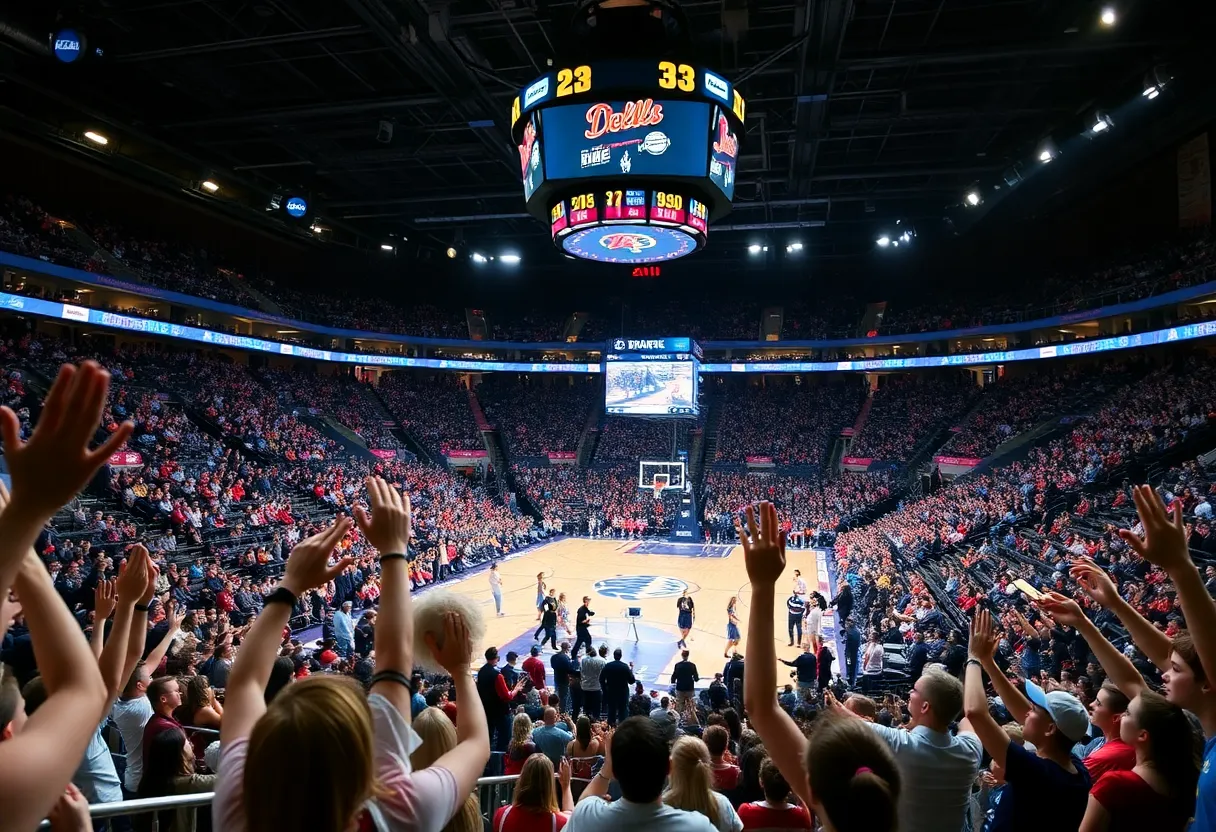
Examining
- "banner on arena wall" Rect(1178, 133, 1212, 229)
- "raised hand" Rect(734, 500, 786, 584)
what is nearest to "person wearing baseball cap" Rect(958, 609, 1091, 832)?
"raised hand" Rect(734, 500, 786, 584)

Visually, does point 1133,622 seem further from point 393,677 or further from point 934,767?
point 393,677

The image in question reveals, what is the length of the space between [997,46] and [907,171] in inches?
345

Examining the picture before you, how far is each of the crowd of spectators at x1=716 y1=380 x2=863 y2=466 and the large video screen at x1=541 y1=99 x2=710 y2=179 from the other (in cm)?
2627

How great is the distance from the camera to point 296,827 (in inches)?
50.6

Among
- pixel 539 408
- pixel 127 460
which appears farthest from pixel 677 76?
pixel 539 408

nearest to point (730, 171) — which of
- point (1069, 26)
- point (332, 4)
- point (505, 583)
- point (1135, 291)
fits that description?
point (1069, 26)

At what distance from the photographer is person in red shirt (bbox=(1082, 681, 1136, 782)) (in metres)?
3.27

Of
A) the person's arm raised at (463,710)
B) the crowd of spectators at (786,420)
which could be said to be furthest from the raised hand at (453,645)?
the crowd of spectators at (786,420)

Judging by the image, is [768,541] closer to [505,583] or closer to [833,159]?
[505,583]

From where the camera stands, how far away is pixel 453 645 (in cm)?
227

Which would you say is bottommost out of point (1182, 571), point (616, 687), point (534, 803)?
point (616, 687)

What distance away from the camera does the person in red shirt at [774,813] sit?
3.03 meters

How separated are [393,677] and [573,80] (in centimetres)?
1285

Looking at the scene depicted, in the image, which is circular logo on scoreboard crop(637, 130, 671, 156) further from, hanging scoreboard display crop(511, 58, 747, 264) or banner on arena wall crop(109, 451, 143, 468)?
banner on arena wall crop(109, 451, 143, 468)
